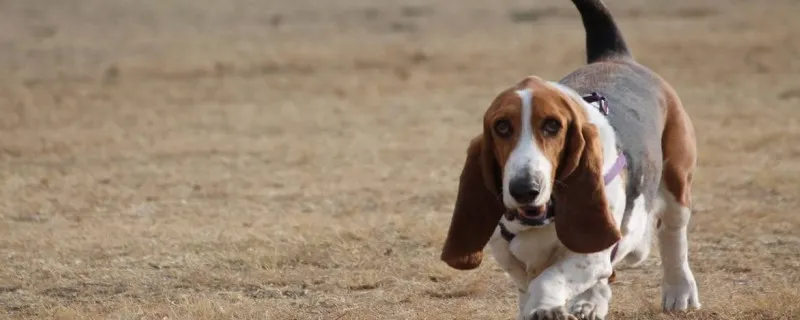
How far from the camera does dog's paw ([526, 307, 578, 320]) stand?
215 inches

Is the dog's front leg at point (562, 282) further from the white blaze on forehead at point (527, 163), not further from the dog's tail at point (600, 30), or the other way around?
the dog's tail at point (600, 30)

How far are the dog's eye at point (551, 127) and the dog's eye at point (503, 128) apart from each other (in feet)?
0.38

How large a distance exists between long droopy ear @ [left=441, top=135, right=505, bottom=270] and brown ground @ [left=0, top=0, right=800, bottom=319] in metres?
1.25

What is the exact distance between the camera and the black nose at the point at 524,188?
5176mm

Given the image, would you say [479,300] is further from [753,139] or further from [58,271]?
[753,139]

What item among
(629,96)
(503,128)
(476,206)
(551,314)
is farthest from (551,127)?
(629,96)

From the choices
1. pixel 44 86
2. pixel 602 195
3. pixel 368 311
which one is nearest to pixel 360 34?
pixel 44 86

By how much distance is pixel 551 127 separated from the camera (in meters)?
5.38

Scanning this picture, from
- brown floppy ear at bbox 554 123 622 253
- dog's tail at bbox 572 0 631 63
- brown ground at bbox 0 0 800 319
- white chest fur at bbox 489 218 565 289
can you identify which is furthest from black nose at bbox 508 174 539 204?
dog's tail at bbox 572 0 631 63

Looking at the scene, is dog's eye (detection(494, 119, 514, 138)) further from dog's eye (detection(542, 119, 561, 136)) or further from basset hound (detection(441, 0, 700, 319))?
dog's eye (detection(542, 119, 561, 136))

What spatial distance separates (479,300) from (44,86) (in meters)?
13.2

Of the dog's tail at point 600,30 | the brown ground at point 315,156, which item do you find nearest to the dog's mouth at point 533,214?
the brown ground at point 315,156

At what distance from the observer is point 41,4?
101ft

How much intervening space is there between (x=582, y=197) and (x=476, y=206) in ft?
1.46
